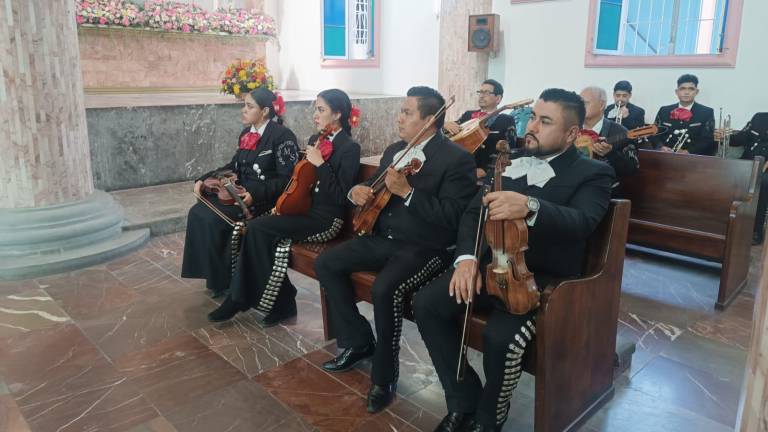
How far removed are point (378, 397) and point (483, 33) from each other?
6.36m

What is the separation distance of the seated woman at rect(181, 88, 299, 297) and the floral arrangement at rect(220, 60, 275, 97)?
3.78m

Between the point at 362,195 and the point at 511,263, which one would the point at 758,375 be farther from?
the point at 362,195

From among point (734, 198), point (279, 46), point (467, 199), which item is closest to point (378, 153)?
point (279, 46)

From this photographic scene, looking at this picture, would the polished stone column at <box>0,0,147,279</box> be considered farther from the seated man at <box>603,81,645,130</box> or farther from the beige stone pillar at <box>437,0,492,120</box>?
the beige stone pillar at <box>437,0,492,120</box>

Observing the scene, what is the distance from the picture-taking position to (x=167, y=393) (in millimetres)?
2695

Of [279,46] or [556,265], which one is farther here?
[279,46]

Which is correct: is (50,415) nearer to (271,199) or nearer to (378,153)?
(271,199)

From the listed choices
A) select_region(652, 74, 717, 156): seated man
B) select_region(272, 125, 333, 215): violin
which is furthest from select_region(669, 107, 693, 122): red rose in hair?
select_region(272, 125, 333, 215): violin

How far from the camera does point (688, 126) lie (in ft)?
19.5

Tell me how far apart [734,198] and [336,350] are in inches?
109

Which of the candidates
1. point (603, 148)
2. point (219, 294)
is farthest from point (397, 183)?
point (603, 148)

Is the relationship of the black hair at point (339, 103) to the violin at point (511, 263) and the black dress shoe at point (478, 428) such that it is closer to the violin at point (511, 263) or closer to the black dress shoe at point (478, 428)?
the violin at point (511, 263)

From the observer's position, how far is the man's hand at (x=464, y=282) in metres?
2.23

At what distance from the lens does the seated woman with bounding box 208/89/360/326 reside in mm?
3316
